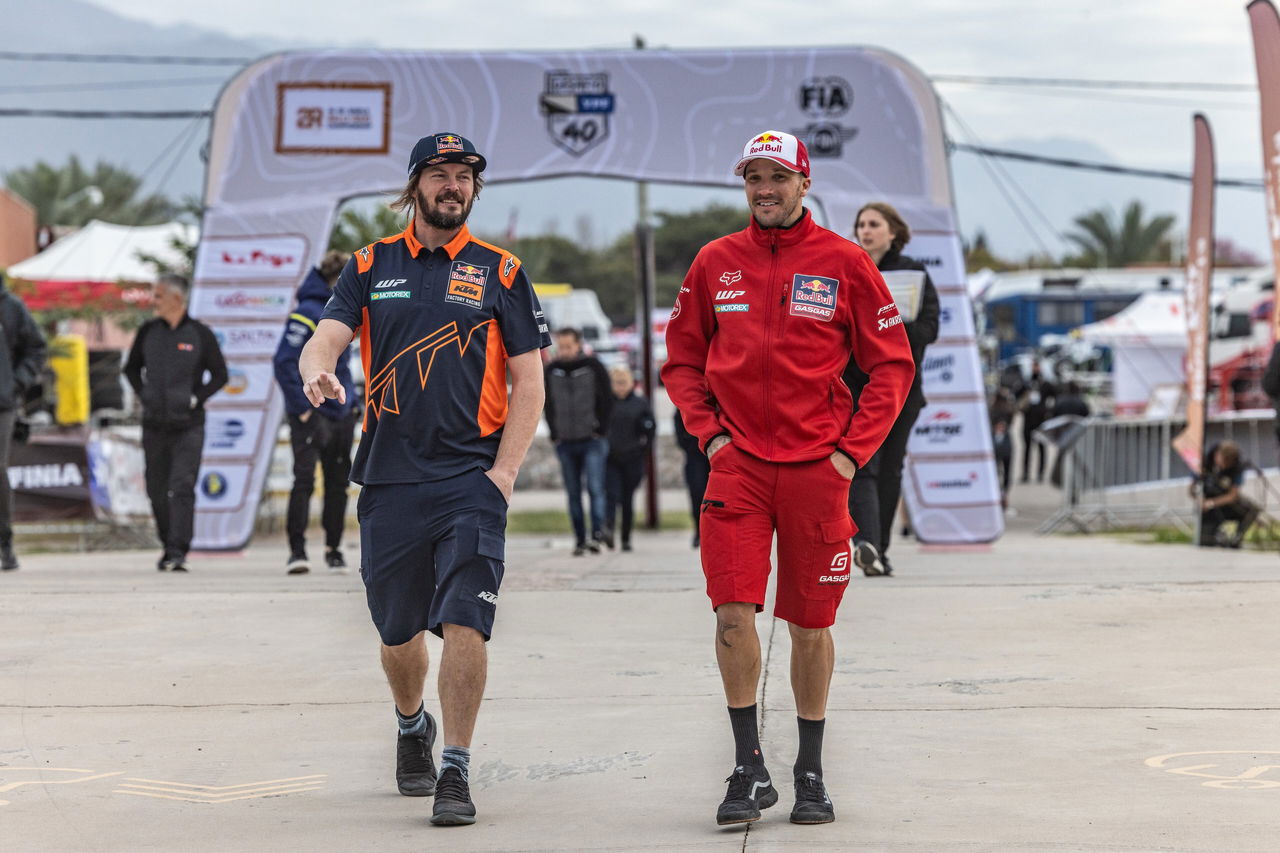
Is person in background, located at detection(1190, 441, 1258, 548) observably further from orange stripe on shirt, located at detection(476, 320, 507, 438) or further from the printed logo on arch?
orange stripe on shirt, located at detection(476, 320, 507, 438)

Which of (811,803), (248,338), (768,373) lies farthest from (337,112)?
(811,803)

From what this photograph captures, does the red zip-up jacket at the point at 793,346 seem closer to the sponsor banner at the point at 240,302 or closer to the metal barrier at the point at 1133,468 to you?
the sponsor banner at the point at 240,302

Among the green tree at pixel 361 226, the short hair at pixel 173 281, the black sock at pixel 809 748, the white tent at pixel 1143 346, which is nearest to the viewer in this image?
the black sock at pixel 809 748

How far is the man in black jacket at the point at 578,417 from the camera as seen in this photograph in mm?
12891

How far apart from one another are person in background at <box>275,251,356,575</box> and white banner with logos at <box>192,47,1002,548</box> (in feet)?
8.46

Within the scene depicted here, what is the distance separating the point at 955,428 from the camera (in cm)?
1223

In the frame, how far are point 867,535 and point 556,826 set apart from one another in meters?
4.52

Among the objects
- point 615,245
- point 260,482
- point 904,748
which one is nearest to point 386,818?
point 904,748

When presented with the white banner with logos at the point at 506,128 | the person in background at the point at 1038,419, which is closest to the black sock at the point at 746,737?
the white banner with logos at the point at 506,128

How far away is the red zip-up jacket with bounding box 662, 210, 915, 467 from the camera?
409 centimetres

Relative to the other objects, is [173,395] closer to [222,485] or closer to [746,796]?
[222,485]

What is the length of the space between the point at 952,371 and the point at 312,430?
5.12 m

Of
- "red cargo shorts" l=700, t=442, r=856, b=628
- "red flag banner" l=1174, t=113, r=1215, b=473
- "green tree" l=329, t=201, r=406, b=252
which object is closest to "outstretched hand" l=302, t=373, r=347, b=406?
"red cargo shorts" l=700, t=442, r=856, b=628

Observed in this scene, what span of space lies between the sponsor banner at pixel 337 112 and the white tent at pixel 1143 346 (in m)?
23.1
